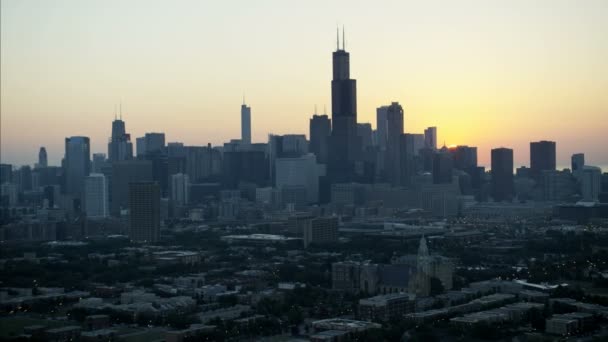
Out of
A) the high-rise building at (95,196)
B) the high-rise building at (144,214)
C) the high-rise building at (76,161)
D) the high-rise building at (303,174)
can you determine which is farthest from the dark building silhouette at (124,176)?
the high-rise building at (144,214)

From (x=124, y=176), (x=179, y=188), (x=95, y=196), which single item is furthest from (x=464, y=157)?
(x=95, y=196)

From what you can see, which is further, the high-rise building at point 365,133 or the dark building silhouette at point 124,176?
the high-rise building at point 365,133

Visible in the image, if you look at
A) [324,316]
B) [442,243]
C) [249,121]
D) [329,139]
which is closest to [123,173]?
[329,139]

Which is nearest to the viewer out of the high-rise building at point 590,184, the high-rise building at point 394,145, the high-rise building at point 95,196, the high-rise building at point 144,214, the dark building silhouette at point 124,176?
the high-rise building at point 144,214

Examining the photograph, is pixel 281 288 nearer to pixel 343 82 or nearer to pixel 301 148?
pixel 343 82

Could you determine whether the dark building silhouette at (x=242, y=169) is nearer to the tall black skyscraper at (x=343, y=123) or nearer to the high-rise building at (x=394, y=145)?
the tall black skyscraper at (x=343, y=123)

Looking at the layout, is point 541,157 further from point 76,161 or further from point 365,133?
point 76,161

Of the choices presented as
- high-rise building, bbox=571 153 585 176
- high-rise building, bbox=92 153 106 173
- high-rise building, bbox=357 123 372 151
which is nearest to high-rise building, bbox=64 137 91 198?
high-rise building, bbox=92 153 106 173

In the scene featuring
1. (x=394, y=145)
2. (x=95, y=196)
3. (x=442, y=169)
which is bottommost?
(x=95, y=196)
